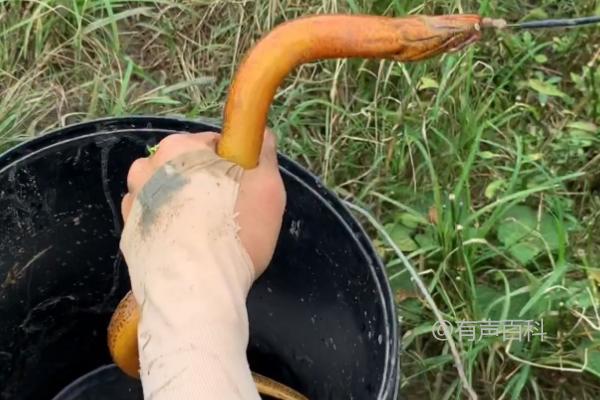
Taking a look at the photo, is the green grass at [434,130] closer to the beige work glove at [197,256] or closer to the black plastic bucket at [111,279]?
the black plastic bucket at [111,279]

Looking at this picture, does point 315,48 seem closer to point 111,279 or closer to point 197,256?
point 197,256

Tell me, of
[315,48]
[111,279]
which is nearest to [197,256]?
[315,48]

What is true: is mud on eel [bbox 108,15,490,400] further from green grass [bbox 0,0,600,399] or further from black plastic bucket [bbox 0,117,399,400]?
green grass [bbox 0,0,600,399]

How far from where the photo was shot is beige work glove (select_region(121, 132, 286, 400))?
0.70m

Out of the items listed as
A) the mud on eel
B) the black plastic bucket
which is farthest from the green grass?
the mud on eel

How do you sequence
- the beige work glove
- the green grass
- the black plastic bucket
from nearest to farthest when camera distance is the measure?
the beige work glove < the black plastic bucket < the green grass

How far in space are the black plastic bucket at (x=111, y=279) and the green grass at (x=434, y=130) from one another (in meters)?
0.17

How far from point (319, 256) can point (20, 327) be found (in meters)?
0.45

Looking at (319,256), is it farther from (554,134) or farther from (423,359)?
(554,134)

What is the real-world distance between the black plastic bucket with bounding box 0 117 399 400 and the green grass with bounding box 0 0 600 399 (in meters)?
0.17

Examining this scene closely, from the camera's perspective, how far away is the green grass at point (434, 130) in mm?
1185

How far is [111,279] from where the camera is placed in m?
1.21

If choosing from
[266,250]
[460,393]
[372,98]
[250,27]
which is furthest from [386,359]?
→ [250,27]

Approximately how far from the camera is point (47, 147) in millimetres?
1021
